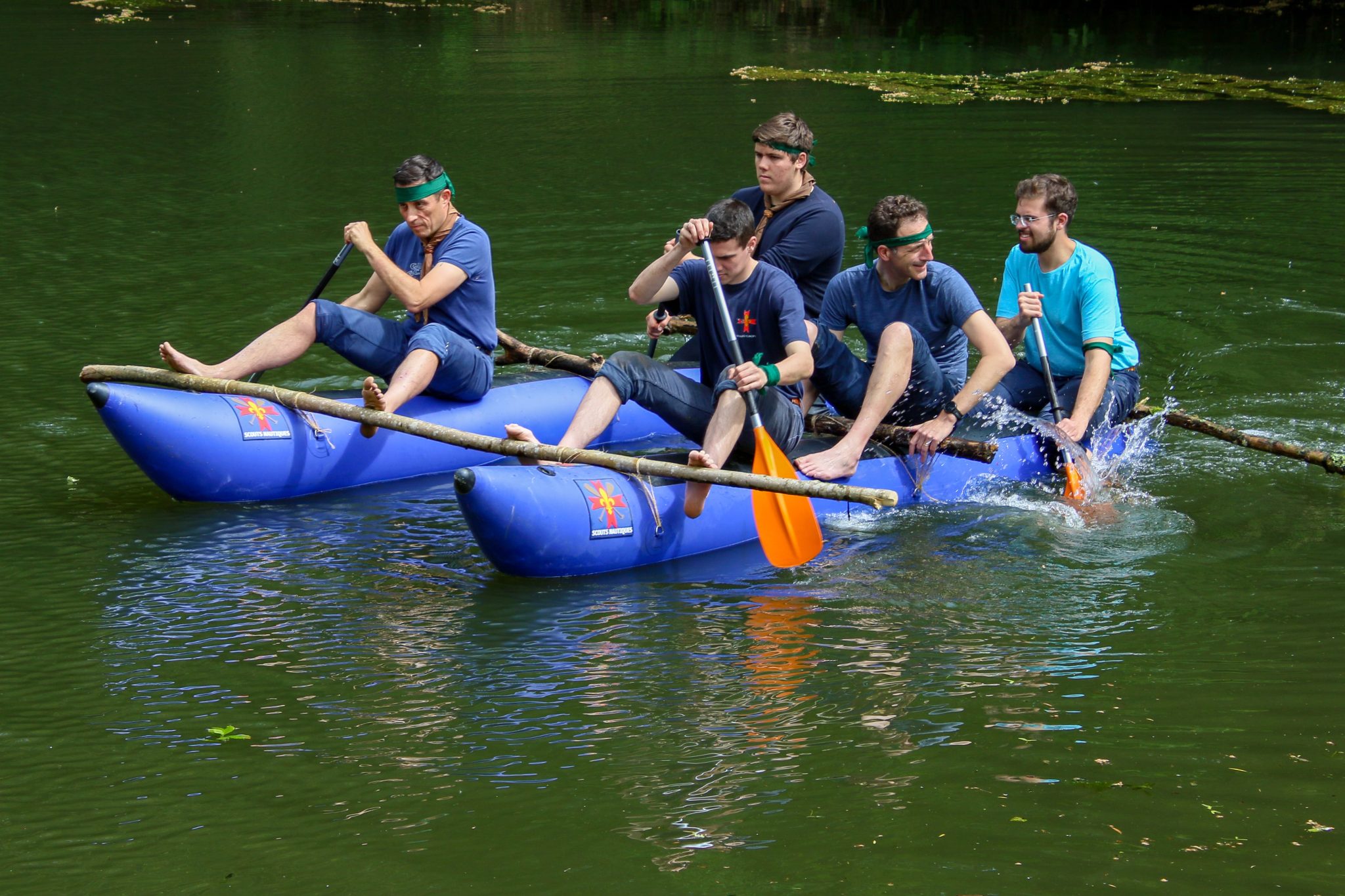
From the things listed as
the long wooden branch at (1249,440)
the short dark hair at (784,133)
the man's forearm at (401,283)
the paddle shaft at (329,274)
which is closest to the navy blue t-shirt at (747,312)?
the short dark hair at (784,133)

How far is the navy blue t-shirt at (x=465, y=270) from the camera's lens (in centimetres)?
747

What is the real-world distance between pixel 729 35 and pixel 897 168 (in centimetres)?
1510

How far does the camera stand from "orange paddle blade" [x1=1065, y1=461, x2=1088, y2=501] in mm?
7051

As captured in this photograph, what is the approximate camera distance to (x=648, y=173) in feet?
51.1

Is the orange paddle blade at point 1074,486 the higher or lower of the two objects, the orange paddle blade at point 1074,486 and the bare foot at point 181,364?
the lower

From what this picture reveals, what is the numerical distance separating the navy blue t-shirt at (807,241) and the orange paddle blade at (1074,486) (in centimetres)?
157

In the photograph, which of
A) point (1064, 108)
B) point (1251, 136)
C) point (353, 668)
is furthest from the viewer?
point (1064, 108)

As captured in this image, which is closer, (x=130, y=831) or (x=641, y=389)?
(x=130, y=831)

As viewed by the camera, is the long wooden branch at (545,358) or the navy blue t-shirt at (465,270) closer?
the navy blue t-shirt at (465,270)

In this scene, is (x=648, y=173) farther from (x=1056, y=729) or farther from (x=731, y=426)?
(x=1056, y=729)

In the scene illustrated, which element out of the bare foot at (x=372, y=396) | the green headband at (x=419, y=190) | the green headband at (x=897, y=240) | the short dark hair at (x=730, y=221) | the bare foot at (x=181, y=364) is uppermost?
the green headband at (x=419, y=190)

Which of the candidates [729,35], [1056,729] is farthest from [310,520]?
[729,35]

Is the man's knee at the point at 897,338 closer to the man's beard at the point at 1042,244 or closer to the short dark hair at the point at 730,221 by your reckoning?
the short dark hair at the point at 730,221

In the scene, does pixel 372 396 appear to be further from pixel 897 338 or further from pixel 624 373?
pixel 897 338
